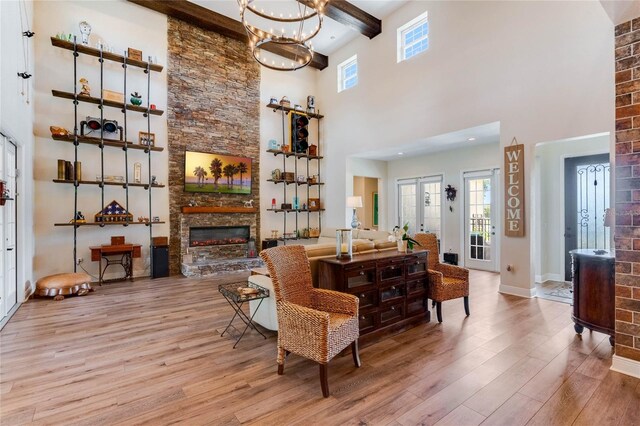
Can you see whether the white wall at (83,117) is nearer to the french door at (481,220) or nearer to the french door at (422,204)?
the french door at (422,204)

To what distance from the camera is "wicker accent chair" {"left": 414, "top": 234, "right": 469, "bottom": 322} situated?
3832 mm

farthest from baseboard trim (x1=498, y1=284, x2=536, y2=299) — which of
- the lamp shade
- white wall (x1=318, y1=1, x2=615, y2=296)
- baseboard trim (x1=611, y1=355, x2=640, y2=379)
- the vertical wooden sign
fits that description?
the lamp shade

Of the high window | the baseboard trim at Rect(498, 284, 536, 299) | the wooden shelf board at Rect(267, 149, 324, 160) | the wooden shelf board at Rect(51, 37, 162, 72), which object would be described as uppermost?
the high window

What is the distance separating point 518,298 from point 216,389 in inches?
181

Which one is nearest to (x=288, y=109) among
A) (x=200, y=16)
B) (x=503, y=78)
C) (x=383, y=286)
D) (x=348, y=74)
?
(x=348, y=74)

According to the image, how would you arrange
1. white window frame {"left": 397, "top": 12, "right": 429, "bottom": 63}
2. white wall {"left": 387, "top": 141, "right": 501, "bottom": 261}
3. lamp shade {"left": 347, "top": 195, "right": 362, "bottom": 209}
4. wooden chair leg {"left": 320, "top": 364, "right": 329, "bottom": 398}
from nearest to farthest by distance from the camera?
wooden chair leg {"left": 320, "top": 364, "right": 329, "bottom": 398}
white window frame {"left": 397, "top": 12, "right": 429, "bottom": 63}
white wall {"left": 387, "top": 141, "right": 501, "bottom": 261}
lamp shade {"left": 347, "top": 195, "right": 362, "bottom": 209}

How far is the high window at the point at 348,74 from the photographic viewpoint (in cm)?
844

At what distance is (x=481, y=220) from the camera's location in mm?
7367

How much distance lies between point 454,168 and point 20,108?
841 cm

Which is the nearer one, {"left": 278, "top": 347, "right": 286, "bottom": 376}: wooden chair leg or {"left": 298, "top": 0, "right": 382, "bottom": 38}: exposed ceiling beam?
{"left": 278, "top": 347, "right": 286, "bottom": 376}: wooden chair leg

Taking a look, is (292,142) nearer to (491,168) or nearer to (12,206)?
(491,168)

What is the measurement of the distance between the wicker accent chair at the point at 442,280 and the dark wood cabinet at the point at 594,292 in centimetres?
110

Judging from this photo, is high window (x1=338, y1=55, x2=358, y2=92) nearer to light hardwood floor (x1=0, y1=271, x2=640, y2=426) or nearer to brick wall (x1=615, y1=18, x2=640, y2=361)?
brick wall (x1=615, y1=18, x2=640, y2=361)

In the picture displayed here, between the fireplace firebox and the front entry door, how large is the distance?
22.4ft
